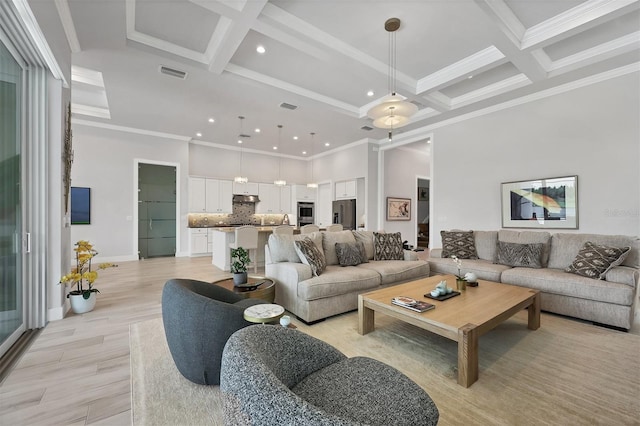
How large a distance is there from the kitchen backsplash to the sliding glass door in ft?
17.5

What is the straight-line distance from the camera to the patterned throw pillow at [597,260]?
3.12 m

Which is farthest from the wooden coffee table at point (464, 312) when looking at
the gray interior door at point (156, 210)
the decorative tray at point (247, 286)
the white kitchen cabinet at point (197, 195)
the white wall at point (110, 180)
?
the white wall at point (110, 180)

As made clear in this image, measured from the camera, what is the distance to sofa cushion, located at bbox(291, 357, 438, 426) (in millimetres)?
1021

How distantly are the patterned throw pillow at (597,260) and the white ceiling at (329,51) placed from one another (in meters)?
2.57

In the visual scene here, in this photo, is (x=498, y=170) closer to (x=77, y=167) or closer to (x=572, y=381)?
(x=572, y=381)

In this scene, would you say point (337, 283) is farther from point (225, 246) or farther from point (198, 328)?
point (225, 246)

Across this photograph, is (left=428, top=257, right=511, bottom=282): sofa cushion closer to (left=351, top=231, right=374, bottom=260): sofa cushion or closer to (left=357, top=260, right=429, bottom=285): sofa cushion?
(left=357, top=260, right=429, bottom=285): sofa cushion

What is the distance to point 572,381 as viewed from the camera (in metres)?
1.98

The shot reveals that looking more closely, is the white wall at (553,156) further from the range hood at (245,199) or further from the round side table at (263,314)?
the range hood at (245,199)

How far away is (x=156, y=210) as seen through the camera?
735 centimetres

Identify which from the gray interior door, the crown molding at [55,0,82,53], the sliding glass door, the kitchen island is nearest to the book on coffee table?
the sliding glass door

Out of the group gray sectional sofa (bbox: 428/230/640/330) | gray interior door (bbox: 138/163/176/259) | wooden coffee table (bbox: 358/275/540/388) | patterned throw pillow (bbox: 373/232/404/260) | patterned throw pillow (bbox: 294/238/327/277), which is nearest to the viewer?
wooden coffee table (bbox: 358/275/540/388)

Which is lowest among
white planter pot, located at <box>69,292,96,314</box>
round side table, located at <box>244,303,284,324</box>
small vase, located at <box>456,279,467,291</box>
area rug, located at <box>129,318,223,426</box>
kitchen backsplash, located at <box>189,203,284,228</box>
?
area rug, located at <box>129,318,223,426</box>

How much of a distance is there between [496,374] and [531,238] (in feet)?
9.25
